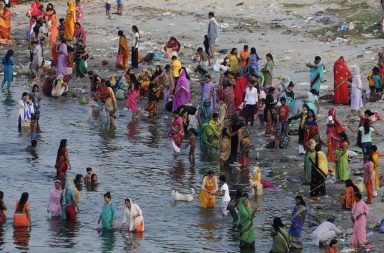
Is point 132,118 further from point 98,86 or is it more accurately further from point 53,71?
point 53,71

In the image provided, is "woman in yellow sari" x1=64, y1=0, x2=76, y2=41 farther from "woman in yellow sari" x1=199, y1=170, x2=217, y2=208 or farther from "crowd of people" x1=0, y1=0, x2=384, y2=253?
"woman in yellow sari" x1=199, y1=170, x2=217, y2=208

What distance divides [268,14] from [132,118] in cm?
1335

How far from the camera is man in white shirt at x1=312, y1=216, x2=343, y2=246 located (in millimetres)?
23766

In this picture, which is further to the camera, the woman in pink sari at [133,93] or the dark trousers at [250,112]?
the woman in pink sari at [133,93]

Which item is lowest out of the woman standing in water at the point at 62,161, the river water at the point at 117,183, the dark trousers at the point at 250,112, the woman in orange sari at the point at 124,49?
the river water at the point at 117,183

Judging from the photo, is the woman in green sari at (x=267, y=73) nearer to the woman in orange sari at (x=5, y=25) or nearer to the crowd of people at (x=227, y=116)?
the crowd of people at (x=227, y=116)

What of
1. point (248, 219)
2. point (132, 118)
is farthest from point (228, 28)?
point (248, 219)

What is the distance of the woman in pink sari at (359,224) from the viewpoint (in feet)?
76.9

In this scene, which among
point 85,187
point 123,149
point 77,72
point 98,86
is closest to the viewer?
point 85,187

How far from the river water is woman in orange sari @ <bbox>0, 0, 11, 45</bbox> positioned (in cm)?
727

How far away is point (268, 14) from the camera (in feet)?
154

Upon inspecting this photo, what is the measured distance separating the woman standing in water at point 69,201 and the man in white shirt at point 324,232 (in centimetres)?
469

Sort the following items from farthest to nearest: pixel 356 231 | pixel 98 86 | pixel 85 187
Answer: pixel 98 86 → pixel 85 187 → pixel 356 231

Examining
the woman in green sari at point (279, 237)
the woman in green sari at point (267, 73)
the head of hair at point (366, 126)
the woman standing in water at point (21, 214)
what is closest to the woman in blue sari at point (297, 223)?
the woman in green sari at point (279, 237)
